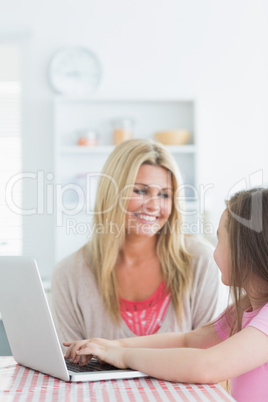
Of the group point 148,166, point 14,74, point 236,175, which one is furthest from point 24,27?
point 148,166

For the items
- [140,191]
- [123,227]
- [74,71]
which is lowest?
[123,227]

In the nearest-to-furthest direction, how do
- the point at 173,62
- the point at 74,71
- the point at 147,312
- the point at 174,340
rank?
the point at 174,340 → the point at 147,312 → the point at 74,71 → the point at 173,62

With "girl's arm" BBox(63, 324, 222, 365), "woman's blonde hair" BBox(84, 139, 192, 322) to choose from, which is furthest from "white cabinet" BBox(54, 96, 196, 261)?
"girl's arm" BBox(63, 324, 222, 365)

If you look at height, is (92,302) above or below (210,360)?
below

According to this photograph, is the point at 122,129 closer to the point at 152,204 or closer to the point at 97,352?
the point at 152,204

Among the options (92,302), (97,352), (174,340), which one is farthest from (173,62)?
(97,352)

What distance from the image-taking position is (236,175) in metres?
4.11

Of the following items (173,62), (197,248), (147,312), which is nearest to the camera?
(147,312)

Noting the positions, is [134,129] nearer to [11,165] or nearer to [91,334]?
[11,165]

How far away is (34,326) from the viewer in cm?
137

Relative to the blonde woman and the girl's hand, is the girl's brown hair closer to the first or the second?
the girl's hand

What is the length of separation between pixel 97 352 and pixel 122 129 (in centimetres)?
263

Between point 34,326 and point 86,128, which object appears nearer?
point 34,326

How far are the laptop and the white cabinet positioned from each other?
2.44 meters
